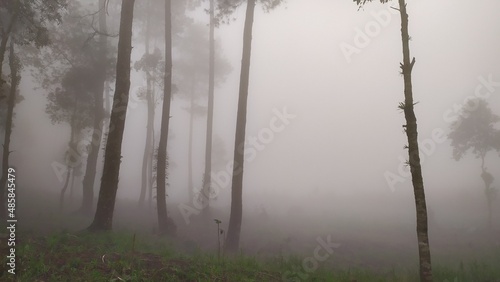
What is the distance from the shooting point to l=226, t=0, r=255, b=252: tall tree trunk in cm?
1212

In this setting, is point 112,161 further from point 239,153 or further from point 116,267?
point 239,153

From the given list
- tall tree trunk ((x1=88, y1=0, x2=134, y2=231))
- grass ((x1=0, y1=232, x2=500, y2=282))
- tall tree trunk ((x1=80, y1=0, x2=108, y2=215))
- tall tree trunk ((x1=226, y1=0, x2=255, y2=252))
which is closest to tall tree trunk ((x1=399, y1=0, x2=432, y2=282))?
grass ((x1=0, y1=232, x2=500, y2=282))

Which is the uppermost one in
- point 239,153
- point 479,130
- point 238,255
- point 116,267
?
point 479,130

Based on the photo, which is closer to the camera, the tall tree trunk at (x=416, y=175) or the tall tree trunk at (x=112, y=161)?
the tall tree trunk at (x=416, y=175)

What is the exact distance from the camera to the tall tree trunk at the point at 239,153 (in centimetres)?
1212

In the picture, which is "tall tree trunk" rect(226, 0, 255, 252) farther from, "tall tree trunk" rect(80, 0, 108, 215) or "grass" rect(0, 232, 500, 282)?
"tall tree trunk" rect(80, 0, 108, 215)

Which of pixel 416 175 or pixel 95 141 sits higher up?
pixel 95 141

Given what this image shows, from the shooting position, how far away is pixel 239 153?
1270 cm

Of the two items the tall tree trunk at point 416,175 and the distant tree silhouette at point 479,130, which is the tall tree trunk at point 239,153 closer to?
the tall tree trunk at point 416,175

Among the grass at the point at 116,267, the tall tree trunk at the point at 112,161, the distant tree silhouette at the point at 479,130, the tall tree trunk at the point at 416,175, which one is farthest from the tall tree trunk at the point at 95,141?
the distant tree silhouette at the point at 479,130

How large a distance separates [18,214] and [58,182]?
3751 centimetres

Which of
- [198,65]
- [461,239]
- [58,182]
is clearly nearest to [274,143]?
[58,182]

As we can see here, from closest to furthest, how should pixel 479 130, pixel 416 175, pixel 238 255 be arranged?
pixel 416 175, pixel 238 255, pixel 479 130

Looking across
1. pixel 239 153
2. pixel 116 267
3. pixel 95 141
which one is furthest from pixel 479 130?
Answer: pixel 116 267
